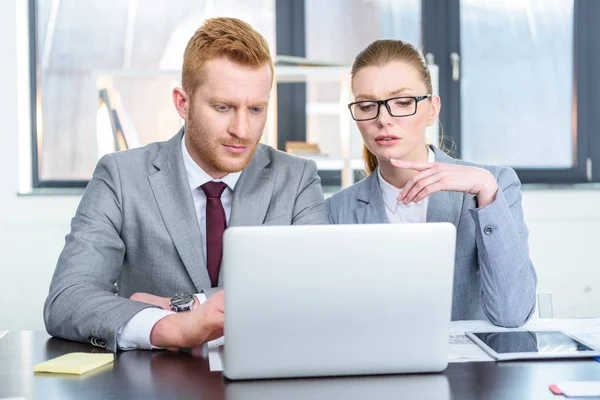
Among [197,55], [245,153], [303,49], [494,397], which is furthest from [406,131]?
[303,49]

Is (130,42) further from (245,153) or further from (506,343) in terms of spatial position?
(506,343)

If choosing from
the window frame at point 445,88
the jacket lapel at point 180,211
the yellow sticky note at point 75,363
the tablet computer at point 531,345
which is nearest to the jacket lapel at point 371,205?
the jacket lapel at point 180,211

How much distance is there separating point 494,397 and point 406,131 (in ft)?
3.15

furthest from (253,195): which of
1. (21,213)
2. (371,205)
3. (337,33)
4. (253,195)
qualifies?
(337,33)

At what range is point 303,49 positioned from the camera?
168 inches

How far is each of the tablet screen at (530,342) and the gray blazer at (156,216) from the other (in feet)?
1.97

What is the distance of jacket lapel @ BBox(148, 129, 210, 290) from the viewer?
6.20 ft

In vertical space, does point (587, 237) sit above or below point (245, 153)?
below

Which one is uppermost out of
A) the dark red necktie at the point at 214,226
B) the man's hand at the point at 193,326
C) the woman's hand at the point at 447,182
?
the woman's hand at the point at 447,182

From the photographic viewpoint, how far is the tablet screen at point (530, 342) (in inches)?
57.6

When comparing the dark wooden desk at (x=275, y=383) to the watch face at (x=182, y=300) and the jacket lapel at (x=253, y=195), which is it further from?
the jacket lapel at (x=253, y=195)

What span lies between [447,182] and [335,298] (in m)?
0.64

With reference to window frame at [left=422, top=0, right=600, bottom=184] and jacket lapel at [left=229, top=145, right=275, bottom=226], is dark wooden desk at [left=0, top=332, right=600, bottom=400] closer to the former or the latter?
jacket lapel at [left=229, top=145, right=275, bottom=226]

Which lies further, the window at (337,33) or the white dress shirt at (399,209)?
the window at (337,33)
